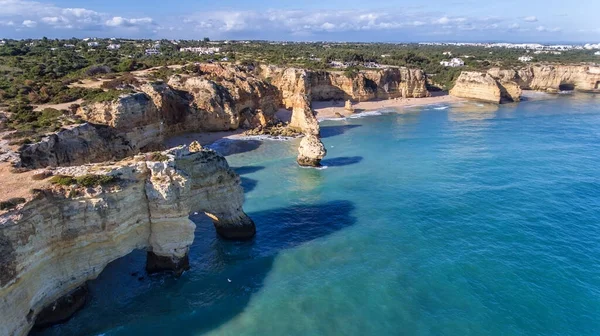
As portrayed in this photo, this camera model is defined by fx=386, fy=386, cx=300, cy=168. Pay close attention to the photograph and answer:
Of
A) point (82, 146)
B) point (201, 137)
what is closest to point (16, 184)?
point (82, 146)

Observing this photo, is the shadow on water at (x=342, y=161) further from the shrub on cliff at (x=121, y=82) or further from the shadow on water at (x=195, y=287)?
the shrub on cliff at (x=121, y=82)

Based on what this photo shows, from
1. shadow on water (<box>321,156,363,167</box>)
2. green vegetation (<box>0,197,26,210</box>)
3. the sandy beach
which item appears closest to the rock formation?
the sandy beach

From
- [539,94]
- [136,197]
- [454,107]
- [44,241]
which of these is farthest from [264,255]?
[539,94]

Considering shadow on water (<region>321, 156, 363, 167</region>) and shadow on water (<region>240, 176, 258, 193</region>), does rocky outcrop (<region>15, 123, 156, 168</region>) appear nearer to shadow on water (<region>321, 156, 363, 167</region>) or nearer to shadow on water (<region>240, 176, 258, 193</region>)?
shadow on water (<region>240, 176, 258, 193</region>)

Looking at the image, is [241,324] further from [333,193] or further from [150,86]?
[150,86]

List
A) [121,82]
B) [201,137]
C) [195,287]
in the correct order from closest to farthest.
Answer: [195,287], [121,82], [201,137]

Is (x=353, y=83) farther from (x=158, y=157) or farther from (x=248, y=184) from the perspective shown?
(x=158, y=157)
